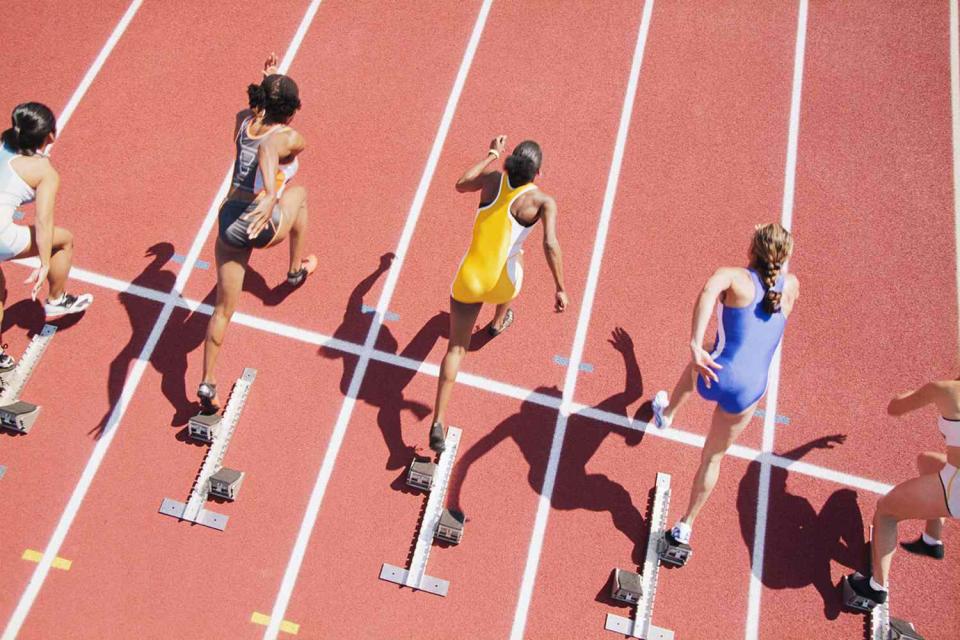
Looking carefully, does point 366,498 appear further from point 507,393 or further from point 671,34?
point 671,34

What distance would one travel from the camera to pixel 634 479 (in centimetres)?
534

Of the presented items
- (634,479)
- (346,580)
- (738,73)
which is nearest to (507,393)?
(634,479)

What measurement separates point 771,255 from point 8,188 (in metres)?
5.04

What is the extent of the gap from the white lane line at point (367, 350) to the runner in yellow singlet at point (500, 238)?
111 centimetres

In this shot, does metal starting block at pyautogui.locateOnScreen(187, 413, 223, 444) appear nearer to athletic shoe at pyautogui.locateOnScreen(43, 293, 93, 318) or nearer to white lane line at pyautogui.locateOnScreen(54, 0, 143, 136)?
athletic shoe at pyautogui.locateOnScreen(43, 293, 93, 318)

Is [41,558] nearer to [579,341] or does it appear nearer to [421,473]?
[421,473]

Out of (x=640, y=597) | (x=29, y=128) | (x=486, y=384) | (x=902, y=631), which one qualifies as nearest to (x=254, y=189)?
(x=29, y=128)

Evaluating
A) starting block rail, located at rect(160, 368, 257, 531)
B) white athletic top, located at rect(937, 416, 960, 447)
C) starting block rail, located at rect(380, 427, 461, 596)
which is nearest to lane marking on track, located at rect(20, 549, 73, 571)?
starting block rail, located at rect(160, 368, 257, 531)

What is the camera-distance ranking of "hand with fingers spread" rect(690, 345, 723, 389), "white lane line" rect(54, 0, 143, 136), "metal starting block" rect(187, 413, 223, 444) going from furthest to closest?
"white lane line" rect(54, 0, 143, 136)
"metal starting block" rect(187, 413, 223, 444)
"hand with fingers spread" rect(690, 345, 723, 389)

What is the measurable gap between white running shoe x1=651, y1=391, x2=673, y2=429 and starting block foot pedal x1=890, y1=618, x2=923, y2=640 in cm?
205

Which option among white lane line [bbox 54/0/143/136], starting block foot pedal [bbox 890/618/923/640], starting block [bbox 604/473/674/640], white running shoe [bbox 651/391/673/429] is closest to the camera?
starting block foot pedal [bbox 890/618/923/640]

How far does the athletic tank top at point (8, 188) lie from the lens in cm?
457

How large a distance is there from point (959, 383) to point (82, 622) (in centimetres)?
611

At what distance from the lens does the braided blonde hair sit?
4.13 meters
